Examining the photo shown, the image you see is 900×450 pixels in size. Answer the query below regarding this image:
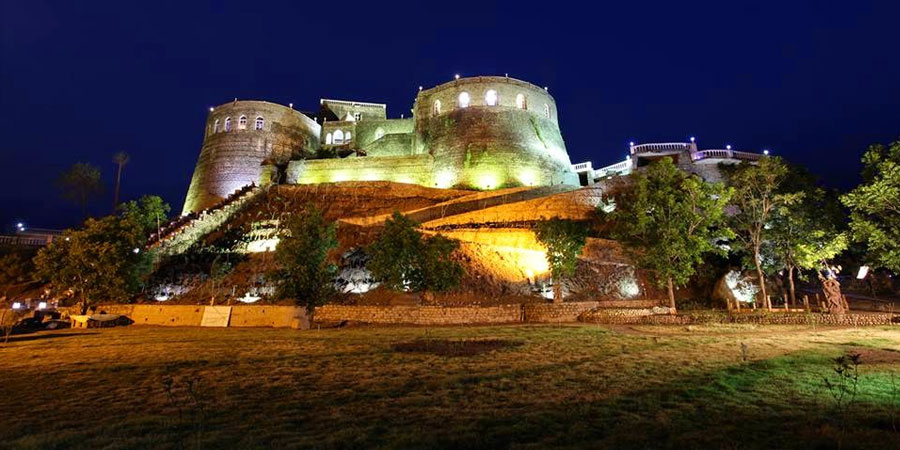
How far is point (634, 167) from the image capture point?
43406 millimetres

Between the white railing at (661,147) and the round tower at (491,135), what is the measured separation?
7.30m

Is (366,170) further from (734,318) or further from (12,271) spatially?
(734,318)

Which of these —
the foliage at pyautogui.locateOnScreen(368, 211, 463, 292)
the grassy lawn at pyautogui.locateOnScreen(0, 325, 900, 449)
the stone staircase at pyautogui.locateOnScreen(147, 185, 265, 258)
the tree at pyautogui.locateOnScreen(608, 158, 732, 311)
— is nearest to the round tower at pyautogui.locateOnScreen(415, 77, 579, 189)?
the stone staircase at pyautogui.locateOnScreen(147, 185, 265, 258)

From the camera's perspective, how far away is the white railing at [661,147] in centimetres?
4206

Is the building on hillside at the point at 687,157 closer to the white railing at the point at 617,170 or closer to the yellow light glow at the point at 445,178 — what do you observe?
the white railing at the point at 617,170

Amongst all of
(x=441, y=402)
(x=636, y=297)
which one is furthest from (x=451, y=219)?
(x=441, y=402)

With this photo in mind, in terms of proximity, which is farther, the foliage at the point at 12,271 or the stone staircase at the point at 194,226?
the foliage at the point at 12,271

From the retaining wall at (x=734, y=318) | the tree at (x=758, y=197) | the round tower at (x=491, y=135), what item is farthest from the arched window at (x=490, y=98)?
the retaining wall at (x=734, y=318)

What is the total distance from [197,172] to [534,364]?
53064 millimetres

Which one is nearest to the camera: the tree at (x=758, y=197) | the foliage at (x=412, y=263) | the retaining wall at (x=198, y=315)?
the retaining wall at (x=198, y=315)

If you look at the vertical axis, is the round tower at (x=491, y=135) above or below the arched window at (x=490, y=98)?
below

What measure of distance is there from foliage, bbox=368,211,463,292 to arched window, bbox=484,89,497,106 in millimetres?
29427

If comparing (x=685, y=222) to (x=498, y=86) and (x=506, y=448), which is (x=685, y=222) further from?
(x=498, y=86)

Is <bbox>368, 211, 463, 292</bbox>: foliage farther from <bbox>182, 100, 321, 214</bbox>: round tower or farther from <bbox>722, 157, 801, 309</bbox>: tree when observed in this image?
<bbox>182, 100, 321, 214</bbox>: round tower
